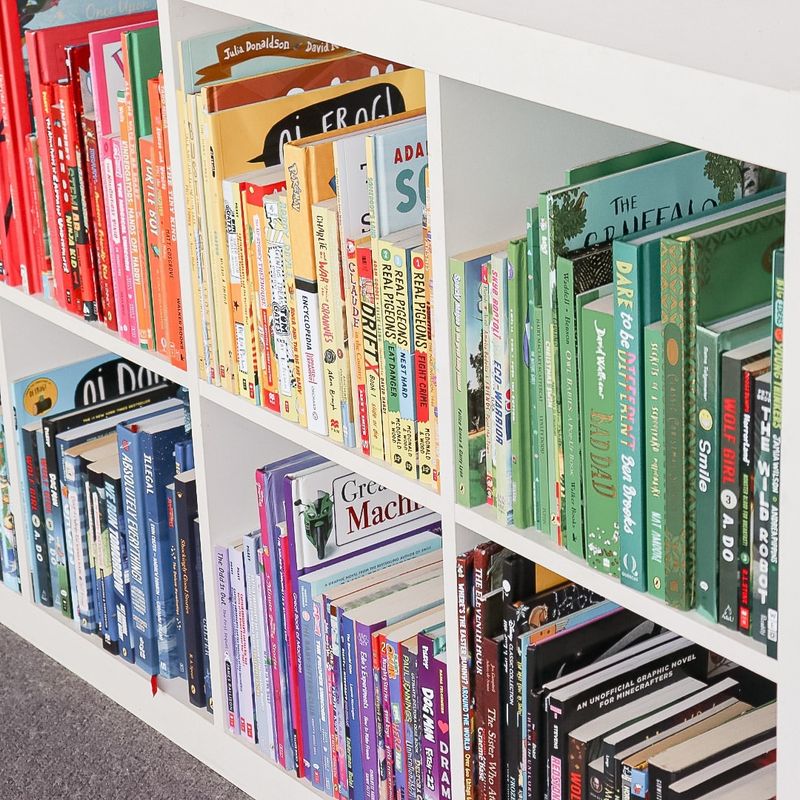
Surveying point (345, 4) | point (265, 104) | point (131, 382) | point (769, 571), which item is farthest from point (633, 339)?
point (131, 382)

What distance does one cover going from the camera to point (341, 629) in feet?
5.05

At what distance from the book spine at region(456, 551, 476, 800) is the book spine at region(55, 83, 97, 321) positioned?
26.2 inches

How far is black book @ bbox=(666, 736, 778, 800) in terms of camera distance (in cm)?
123

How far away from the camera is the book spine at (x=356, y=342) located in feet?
4.43

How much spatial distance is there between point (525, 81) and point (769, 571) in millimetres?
404

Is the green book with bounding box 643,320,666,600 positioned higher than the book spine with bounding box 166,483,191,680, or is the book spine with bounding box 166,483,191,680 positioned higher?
the green book with bounding box 643,320,666,600

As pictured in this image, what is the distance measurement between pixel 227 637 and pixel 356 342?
51cm

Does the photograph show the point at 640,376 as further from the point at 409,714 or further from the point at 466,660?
the point at 409,714

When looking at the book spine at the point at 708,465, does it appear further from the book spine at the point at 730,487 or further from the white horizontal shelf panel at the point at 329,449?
the white horizontal shelf panel at the point at 329,449

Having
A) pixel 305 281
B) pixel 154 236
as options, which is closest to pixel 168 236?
pixel 154 236

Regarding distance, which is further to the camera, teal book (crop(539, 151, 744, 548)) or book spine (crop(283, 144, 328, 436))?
book spine (crop(283, 144, 328, 436))

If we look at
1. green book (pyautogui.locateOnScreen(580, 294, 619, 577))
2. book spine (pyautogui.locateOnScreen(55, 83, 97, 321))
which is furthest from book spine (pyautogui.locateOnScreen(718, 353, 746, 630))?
book spine (pyautogui.locateOnScreen(55, 83, 97, 321))

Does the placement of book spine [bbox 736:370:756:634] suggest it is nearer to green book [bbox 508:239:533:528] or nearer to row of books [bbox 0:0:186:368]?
green book [bbox 508:239:533:528]

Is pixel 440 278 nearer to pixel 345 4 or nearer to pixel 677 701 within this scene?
pixel 345 4
